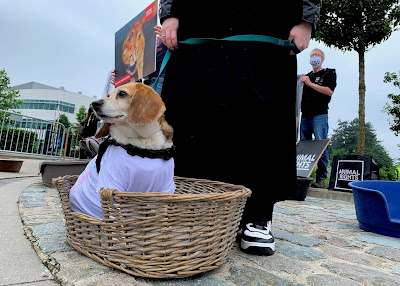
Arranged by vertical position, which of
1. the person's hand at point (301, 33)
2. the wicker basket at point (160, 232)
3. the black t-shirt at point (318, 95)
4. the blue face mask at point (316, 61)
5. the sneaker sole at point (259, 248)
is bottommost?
the sneaker sole at point (259, 248)

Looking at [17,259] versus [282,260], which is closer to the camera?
[17,259]

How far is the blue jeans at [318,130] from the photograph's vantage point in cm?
517

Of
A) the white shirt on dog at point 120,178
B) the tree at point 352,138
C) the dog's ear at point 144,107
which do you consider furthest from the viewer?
the tree at point 352,138

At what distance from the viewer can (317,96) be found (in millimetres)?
5020

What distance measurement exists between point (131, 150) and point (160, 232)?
0.42 m

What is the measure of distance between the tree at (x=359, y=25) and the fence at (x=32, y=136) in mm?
7082

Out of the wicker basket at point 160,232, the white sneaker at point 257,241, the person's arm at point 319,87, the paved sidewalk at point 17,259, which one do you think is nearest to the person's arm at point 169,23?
the wicker basket at point 160,232

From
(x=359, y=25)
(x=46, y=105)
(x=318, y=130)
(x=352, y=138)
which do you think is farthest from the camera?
(x=46, y=105)

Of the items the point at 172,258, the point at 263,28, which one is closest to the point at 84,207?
the point at 172,258

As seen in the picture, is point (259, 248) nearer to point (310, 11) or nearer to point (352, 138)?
point (310, 11)

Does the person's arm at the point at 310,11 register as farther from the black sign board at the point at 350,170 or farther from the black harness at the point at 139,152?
the black sign board at the point at 350,170

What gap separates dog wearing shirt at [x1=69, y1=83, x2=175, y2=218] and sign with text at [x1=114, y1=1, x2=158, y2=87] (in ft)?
6.62

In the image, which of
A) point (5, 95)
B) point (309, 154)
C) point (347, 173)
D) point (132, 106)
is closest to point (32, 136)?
point (309, 154)

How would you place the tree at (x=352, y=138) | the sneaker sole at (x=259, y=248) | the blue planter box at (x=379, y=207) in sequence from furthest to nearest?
the tree at (x=352, y=138), the blue planter box at (x=379, y=207), the sneaker sole at (x=259, y=248)
